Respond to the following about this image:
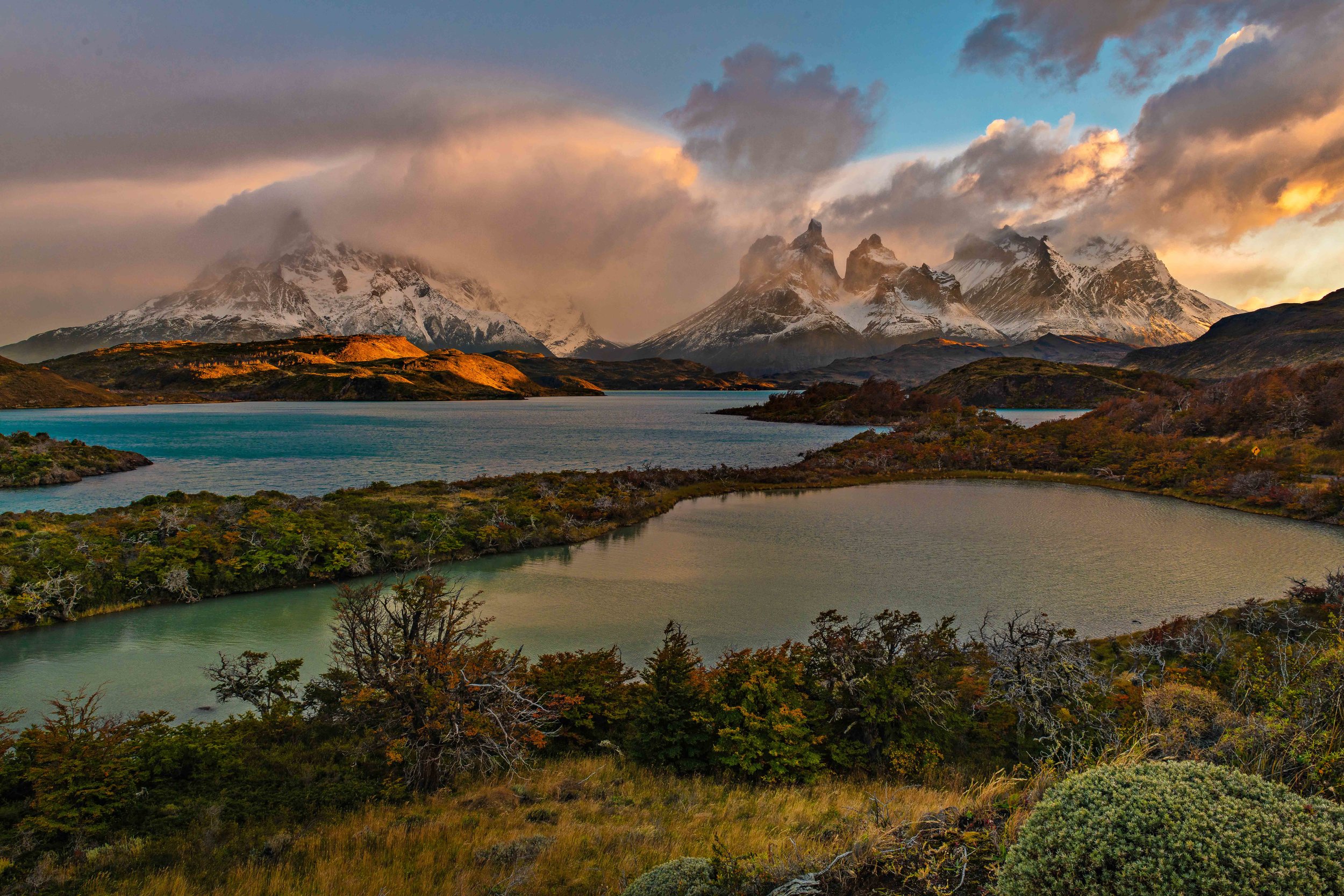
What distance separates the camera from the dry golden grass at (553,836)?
7.86 metres

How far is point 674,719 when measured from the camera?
13.9 meters

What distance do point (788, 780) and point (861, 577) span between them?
19920 mm

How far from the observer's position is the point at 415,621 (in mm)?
12062

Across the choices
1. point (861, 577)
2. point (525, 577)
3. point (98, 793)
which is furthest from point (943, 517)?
point (98, 793)

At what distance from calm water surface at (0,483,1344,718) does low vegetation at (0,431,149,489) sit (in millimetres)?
54597

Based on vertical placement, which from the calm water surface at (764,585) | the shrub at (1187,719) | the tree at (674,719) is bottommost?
the calm water surface at (764,585)

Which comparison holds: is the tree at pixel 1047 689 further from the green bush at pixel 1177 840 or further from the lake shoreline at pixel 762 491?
the lake shoreline at pixel 762 491

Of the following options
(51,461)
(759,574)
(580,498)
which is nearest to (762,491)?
(580,498)

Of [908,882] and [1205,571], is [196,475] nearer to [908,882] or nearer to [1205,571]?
[908,882]

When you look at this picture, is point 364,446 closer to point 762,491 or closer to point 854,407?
point 762,491

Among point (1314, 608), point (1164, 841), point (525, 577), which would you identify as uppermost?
point (1164, 841)

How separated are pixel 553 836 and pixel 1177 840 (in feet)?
26.2

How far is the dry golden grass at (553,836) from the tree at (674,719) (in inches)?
41.2

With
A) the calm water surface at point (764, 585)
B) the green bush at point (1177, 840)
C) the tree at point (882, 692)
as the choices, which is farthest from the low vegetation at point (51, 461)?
the green bush at point (1177, 840)
